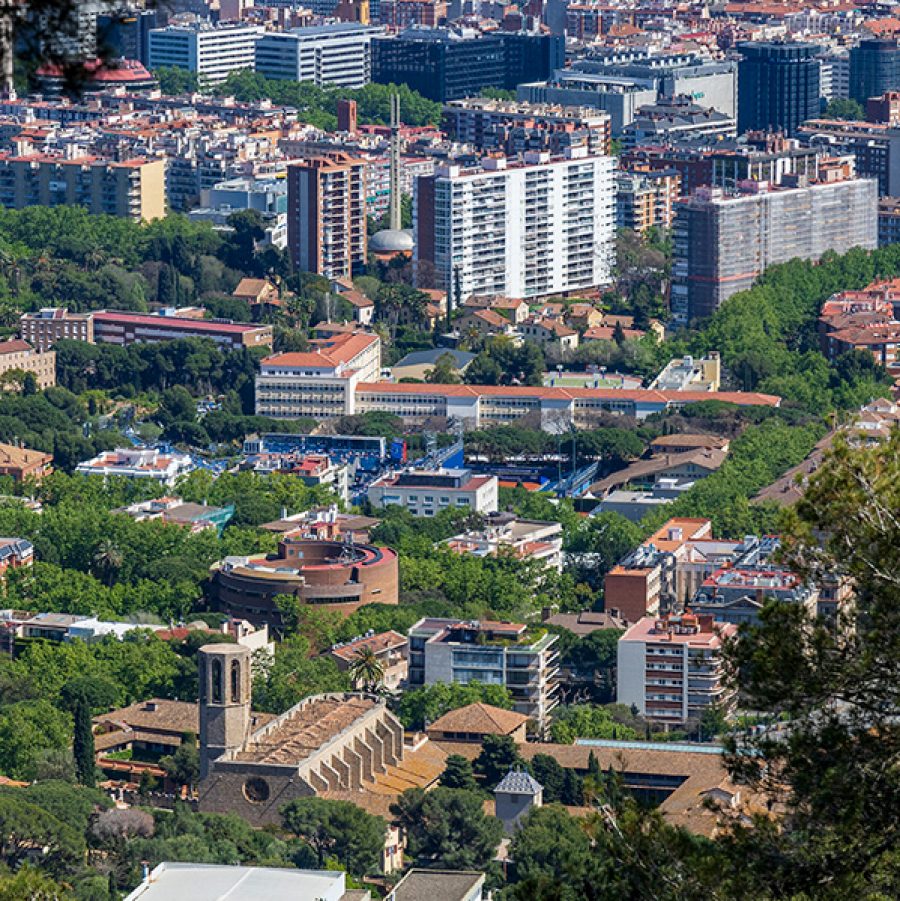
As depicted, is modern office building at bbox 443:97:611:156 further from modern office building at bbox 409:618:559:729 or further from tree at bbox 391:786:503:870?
tree at bbox 391:786:503:870

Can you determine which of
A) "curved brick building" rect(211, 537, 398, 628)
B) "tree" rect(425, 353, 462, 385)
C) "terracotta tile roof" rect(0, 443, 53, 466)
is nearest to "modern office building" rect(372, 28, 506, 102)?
"tree" rect(425, 353, 462, 385)

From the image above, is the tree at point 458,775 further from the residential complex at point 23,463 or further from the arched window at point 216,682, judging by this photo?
the residential complex at point 23,463

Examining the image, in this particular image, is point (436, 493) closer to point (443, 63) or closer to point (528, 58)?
point (443, 63)

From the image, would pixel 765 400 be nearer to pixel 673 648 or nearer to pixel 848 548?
pixel 673 648

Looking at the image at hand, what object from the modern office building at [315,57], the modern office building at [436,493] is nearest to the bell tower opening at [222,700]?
the modern office building at [436,493]

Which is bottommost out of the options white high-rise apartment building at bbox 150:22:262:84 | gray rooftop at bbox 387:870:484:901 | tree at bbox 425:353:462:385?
gray rooftop at bbox 387:870:484:901

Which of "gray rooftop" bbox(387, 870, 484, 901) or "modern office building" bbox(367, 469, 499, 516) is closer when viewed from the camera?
"gray rooftop" bbox(387, 870, 484, 901)

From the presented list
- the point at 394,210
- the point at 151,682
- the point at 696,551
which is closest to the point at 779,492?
the point at 696,551
